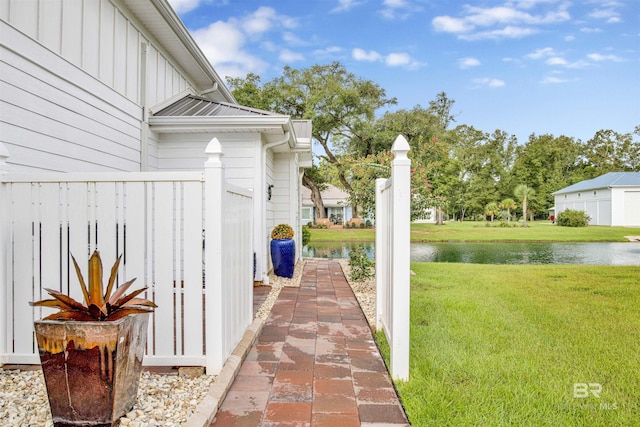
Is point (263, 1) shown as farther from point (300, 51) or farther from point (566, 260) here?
point (566, 260)

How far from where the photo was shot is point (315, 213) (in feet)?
97.9

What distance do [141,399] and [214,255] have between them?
1.00 meters

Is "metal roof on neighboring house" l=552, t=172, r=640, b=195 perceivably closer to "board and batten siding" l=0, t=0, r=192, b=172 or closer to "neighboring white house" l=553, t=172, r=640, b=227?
"neighboring white house" l=553, t=172, r=640, b=227

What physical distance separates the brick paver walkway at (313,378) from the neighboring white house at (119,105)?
2549 mm

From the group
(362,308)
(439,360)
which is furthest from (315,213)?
(439,360)

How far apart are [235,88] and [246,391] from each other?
2115cm

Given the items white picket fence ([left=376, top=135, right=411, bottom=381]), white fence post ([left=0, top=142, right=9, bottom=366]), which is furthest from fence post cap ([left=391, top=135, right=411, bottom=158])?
white fence post ([left=0, top=142, right=9, bottom=366])

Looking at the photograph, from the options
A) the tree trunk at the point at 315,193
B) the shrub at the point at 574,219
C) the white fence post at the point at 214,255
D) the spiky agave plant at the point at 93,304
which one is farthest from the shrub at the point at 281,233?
the shrub at the point at 574,219

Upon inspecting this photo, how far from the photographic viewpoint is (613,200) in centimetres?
2566

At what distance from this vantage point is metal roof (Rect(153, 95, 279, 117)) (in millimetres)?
6227

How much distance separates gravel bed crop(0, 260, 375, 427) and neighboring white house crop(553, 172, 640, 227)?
3140cm

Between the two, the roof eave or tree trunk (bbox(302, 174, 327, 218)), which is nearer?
the roof eave

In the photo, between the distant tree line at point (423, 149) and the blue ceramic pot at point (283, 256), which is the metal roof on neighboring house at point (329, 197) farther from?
the blue ceramic pot at point (283, 256)

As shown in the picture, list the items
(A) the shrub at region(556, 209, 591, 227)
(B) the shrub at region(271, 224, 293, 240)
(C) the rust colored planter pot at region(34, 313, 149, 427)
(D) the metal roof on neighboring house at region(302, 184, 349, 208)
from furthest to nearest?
(D) the metal roof on neighboring house at region(302, 184, 349, 208)
(A) the shrub at region(556, 209, 591, 227)
(B) the shrub at region(271, 224, 293, 240)
(C) the rust colored planter pot at region(34, 313, 149, 427)
